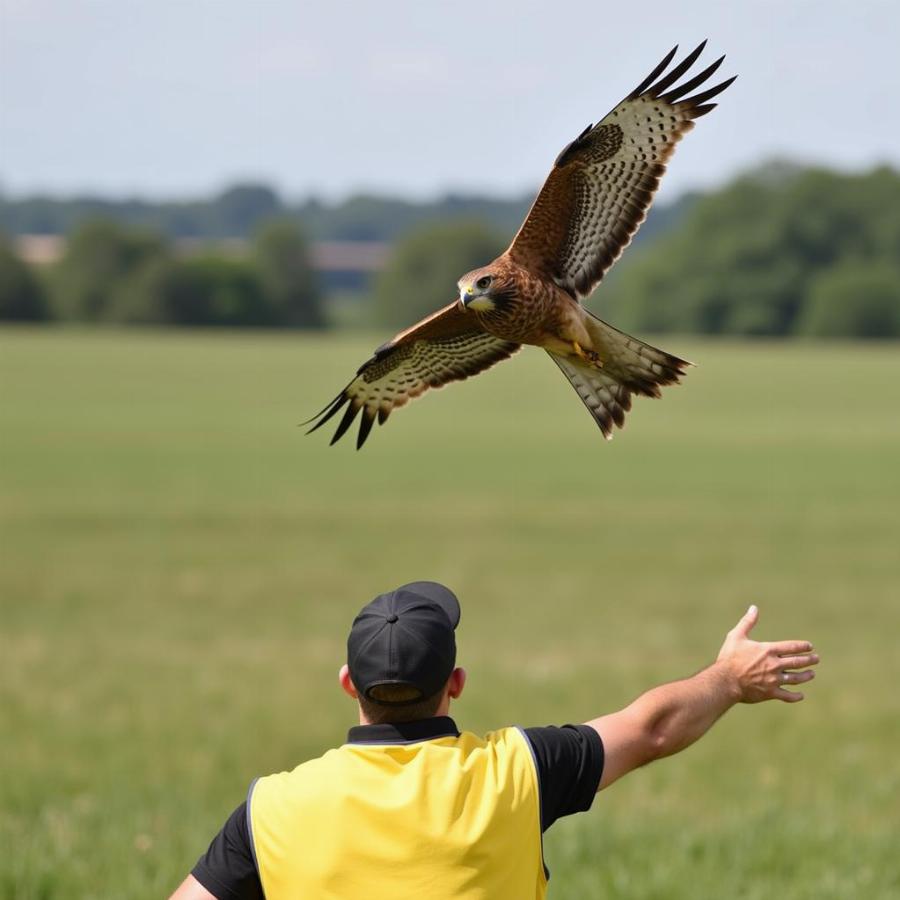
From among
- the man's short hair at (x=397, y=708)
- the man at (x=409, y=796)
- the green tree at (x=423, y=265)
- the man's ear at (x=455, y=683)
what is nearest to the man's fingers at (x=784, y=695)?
the man at (x=409, y=796)

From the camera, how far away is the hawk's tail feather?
2.81 m

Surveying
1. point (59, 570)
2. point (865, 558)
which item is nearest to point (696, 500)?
point (865, 558)

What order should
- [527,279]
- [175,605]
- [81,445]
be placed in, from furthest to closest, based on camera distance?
1. [81,445]
2. [175,605]
3. [527,279]

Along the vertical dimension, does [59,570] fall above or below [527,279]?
below

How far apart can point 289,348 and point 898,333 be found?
101 feet

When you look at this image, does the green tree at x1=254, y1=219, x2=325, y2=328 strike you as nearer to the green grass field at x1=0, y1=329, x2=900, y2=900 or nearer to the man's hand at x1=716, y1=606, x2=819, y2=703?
the green grass field at x1=0, y1=329, x2=900, y2=900

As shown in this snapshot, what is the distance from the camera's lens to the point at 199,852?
306 inches

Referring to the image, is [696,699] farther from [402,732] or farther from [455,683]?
[402,732]

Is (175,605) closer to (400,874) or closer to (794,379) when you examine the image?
(400,874)

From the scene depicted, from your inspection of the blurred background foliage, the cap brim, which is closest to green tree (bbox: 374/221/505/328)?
the blurred background foliage

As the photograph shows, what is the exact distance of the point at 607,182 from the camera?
10.8ft

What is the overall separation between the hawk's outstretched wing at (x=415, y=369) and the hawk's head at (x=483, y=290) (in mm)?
494

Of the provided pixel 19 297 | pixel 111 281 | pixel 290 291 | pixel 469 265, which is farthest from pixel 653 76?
pixel 19 297

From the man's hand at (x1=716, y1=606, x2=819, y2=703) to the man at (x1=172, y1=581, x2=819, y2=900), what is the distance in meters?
0.33
